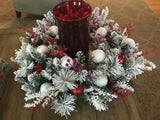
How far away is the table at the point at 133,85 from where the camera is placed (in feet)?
2.19

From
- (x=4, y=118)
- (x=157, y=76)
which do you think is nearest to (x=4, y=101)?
(x=4, y=118)

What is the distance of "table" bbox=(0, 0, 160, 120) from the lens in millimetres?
667

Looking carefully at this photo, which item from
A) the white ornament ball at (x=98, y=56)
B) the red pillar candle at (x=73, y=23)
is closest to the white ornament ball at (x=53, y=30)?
the red pillar candle at (x=73, y=23)

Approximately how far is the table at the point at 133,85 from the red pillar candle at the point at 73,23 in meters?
0.26

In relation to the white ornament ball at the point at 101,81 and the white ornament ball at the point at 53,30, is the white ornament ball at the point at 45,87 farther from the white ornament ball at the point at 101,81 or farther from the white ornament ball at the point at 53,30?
the white ornament ball at the point at 53,30

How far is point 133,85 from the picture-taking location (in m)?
0.79

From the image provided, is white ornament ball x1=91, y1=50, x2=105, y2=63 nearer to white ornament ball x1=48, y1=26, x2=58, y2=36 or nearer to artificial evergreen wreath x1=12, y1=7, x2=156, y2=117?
artificial evergreen wreath x1=12, y1=7, x2=156, y2=117

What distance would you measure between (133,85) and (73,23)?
416 mm

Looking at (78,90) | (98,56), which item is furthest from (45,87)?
(98,56)

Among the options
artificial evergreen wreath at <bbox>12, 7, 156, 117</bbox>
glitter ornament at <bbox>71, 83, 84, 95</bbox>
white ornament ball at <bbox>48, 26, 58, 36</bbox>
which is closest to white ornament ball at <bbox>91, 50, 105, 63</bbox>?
artificial evergreen wreath at <bbox>12, 7, 156, 117</bbox>

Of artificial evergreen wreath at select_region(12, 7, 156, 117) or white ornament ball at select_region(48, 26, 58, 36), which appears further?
white ornament ball at select_region(48, 26, 58, 36)

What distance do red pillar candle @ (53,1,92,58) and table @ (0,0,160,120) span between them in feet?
0.86

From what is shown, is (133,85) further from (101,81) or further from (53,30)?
(53,30)

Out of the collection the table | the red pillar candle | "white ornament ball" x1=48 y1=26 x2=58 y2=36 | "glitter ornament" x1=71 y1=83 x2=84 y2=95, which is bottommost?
the table
